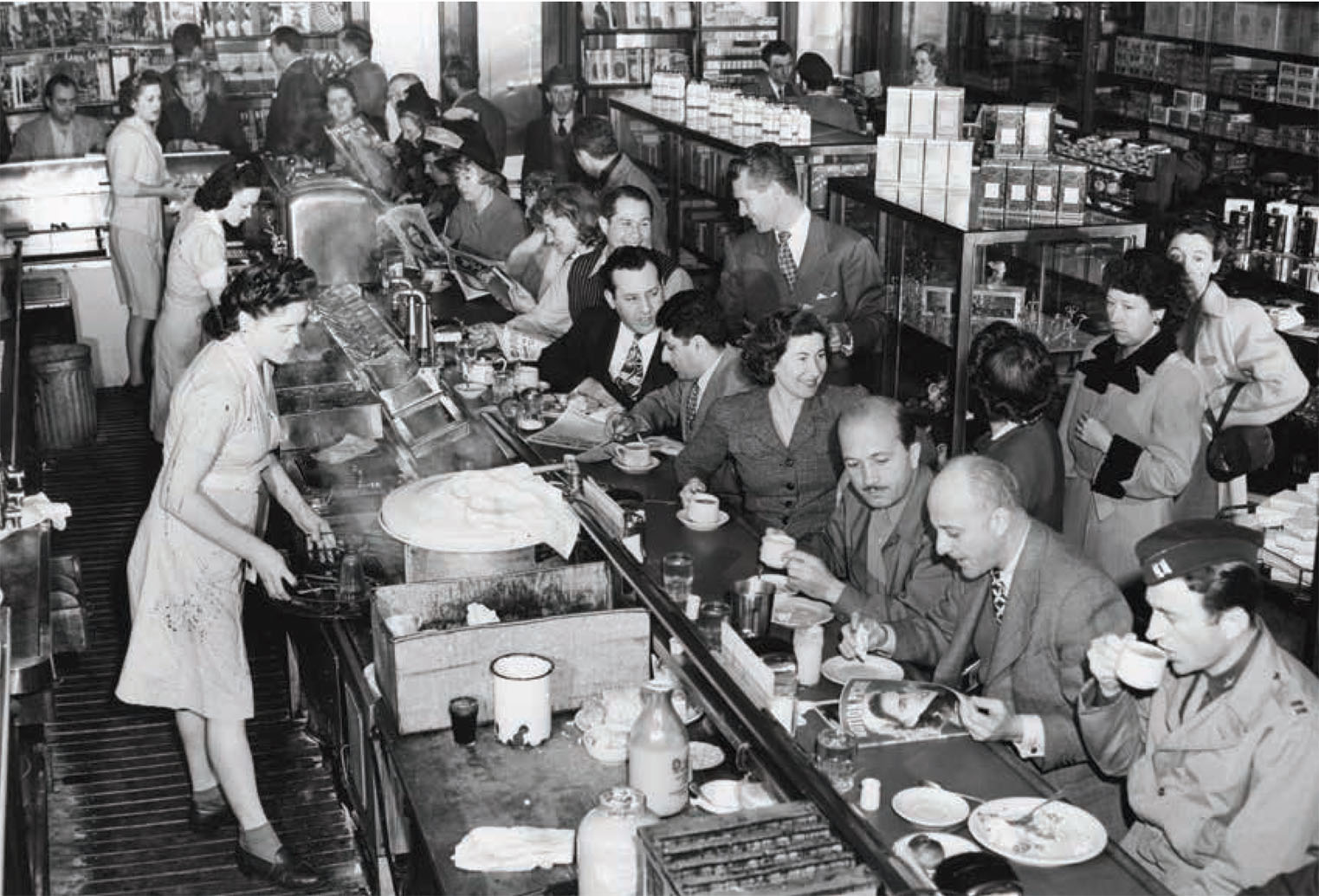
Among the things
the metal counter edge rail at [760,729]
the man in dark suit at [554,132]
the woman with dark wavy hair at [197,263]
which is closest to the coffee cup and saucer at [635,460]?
the metal counter edge rail at [760,729]

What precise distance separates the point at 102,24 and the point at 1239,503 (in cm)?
964

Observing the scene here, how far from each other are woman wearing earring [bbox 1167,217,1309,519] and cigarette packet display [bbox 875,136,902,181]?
4.83ft

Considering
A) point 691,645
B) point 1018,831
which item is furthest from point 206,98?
point 1018,831

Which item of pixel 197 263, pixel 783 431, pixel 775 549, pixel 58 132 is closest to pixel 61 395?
pixel 197 263

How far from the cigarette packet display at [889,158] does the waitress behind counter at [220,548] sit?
322 centimetres

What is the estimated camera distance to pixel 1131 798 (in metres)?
3.03

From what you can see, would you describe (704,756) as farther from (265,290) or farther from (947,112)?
(947,112)

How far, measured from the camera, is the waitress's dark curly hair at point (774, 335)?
14.7 feet

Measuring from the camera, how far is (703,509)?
170 inches

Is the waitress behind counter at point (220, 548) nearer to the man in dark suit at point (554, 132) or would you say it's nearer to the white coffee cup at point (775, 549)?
the white coffee cup at point (775, 549)

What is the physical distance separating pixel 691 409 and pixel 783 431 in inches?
24.8

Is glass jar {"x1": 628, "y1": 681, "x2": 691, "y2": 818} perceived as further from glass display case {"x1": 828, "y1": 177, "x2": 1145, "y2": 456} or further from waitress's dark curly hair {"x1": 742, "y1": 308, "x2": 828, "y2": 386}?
glass display case {"x1": 828, "y1": 177, "x2": 1145, "y2": 456}

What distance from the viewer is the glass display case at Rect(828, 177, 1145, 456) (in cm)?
601

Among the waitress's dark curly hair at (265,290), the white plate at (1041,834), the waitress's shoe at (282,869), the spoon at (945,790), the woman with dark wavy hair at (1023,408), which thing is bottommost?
the waitress's shoe at (282,869)
